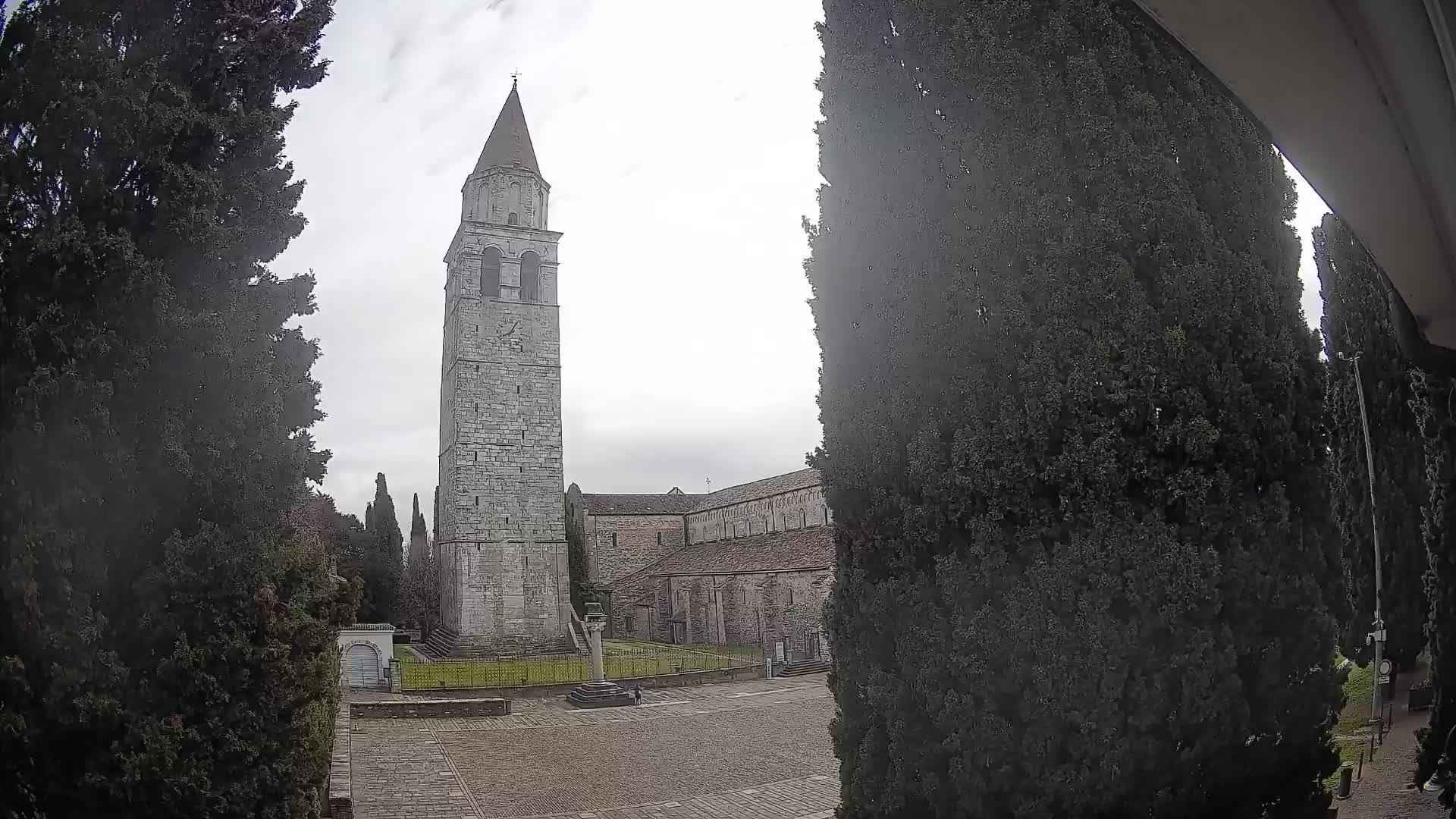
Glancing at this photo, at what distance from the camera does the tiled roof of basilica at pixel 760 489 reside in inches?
1508

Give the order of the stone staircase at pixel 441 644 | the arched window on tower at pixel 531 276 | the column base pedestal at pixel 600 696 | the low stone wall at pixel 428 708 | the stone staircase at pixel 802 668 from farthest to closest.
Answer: the arched window on tower at pixel 531 276 < the stone staircase at pixel 441 644 < the stone staircase at pixel 802 668 < the column base pedestal at pixel 600 696 < the low stone wall at pixel 428 708

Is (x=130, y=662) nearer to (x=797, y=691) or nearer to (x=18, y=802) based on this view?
(x=18, y=802)

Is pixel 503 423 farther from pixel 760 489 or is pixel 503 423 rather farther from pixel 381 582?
pixel 760 489

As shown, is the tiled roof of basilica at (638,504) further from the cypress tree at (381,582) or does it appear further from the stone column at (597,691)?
the stone column at (597,691)

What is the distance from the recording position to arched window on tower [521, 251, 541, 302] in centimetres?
3484

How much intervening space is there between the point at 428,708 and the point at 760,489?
24778 millimetres

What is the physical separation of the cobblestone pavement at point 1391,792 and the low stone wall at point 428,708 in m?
16.6

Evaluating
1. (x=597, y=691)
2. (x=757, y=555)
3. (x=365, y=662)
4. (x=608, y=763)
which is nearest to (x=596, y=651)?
(x=597, y=691)

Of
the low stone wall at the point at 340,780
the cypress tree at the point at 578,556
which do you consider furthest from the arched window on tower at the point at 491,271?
the low stone wall at the point at 340,780

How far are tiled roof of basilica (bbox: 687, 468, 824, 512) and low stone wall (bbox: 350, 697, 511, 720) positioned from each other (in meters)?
18.1

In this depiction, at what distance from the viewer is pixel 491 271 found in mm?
34500

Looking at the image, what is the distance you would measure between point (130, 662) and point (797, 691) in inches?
751

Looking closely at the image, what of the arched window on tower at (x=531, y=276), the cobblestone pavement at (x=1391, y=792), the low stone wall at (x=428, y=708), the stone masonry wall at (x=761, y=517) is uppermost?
the arched window on tower at (x=531, y=276)

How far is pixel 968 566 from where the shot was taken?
5.17 metres
